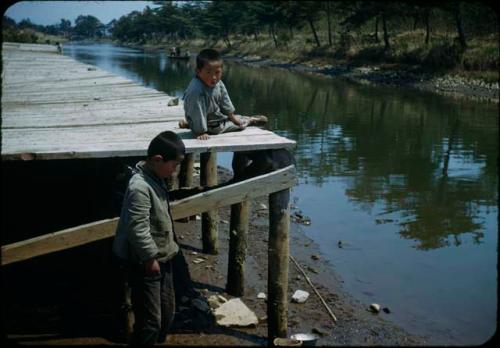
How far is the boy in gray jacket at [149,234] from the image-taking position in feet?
11.6

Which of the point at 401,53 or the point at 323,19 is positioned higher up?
the point at 323,19

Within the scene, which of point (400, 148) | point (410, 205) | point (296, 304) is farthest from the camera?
point (400, 148)

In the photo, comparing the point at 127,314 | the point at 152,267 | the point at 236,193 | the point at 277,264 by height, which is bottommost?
the point at 127,314

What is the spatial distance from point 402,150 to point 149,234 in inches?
509

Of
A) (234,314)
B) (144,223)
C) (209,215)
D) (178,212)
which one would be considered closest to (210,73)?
(178,212)

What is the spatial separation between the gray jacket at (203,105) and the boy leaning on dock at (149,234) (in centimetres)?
121

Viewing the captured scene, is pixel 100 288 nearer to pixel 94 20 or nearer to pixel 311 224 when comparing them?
pixel 311 224

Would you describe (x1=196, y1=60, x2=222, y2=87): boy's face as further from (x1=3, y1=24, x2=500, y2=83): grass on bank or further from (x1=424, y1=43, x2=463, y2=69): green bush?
(x1=424, y1=43, x2=463, y2=69): green bush

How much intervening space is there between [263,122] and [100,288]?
2759 millimetres

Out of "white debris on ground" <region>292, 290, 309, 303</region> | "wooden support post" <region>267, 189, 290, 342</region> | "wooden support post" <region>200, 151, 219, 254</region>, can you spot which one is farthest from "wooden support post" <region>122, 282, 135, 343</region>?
"wooden support post" <region>200, 151, 219, 254</region>

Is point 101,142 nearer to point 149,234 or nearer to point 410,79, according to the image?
point 149,234

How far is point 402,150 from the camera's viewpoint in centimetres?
1529

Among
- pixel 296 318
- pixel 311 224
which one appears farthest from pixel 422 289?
pixel 311 224

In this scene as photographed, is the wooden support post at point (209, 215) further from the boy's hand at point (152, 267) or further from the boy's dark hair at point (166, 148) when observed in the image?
the boy's hand at point (152, 267)
